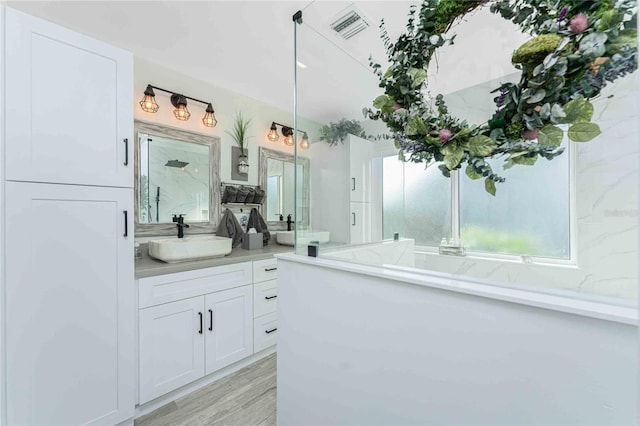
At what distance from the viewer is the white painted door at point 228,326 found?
186 centimetres

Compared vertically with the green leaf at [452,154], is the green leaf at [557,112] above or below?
above

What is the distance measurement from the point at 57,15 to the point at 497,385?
3013mm

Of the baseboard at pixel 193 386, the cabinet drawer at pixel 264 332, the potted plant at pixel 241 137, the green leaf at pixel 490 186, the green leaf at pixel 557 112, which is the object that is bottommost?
the baseboard at pixel 193 386

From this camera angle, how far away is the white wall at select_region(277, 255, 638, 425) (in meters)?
0.60

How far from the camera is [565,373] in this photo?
0.62 m

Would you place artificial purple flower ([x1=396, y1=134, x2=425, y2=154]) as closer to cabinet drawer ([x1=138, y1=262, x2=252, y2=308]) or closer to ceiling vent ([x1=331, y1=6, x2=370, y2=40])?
ceiling vent ([x1=331, y1=6, x2=370, y2=40])

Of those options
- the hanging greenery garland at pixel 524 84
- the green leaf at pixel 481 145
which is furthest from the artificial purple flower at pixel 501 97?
the green leaf at pixel 481 145

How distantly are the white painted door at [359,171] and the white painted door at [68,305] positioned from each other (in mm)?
1336

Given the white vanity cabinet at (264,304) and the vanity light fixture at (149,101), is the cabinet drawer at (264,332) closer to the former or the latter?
the white vanity cabinet at (264,304)

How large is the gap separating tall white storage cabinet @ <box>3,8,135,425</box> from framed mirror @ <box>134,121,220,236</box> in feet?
2.55

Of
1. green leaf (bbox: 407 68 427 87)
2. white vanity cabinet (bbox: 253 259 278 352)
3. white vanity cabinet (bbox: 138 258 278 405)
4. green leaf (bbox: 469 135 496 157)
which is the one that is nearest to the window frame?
green leaf (bbox: 469 135 496 157)

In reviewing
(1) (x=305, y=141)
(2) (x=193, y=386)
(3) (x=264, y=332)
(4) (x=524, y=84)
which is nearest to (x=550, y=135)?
(4) (x=524, y=84)

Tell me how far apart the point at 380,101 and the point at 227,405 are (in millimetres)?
2032

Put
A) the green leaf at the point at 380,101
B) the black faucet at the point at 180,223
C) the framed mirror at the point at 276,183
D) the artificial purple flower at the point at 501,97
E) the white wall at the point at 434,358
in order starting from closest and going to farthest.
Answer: the white wall at the point at 434,358
the artificial purple flower at the point at 501,97
the green leaf at the point at 380,101
the black faucet at the point at 180,223
the framed mirror at the point at 276,183
